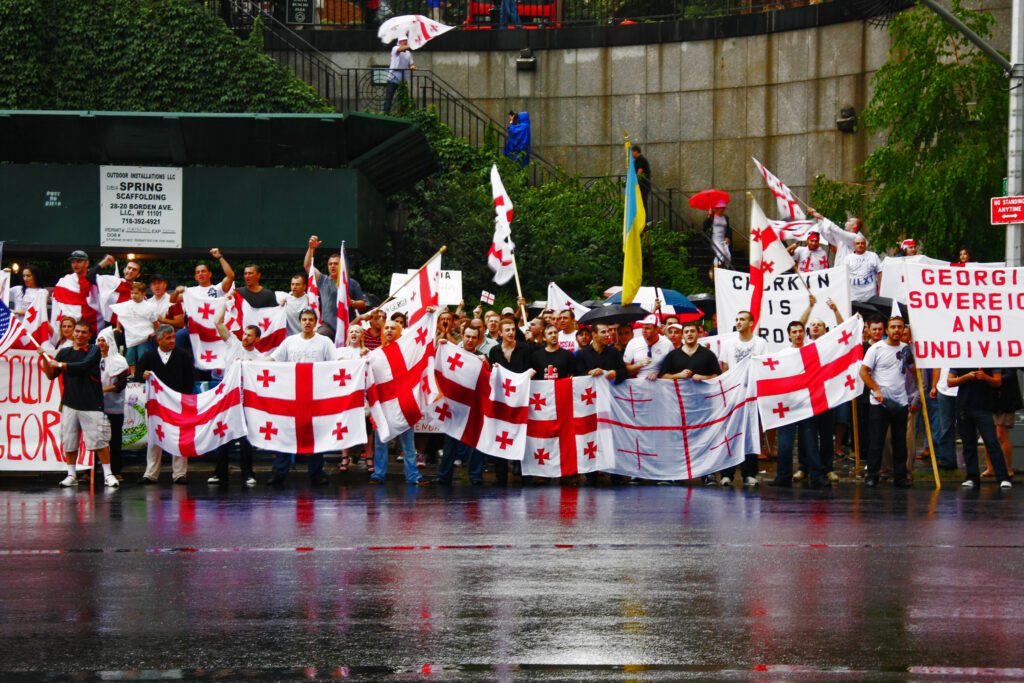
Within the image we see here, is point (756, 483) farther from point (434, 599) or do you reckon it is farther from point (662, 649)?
point (662, 649)

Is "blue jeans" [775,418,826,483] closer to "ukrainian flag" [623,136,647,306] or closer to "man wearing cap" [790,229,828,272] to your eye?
"ukrainian flag" [623,136,647,306]

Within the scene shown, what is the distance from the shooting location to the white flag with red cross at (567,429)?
1681 centimetres

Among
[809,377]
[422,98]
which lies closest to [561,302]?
[809,377]

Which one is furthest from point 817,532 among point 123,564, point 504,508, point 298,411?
point 298,411

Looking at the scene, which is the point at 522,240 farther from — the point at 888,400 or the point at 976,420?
the point at 976,420

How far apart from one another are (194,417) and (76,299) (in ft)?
9.75

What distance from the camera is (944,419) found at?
1723cm

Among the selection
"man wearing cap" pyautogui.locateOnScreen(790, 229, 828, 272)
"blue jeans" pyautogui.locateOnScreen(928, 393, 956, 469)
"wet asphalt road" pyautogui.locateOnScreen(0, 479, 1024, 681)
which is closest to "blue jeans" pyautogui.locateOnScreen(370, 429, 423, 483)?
"wet asphalt road" pyautogui.locateOnScreen(0, 479, 1024, 681)

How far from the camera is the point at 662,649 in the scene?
25.3 feet

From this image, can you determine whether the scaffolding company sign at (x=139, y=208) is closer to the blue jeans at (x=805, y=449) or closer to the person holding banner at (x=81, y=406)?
the person holding banner at (x=81, y=406)

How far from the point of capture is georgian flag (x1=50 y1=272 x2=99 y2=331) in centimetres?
1869

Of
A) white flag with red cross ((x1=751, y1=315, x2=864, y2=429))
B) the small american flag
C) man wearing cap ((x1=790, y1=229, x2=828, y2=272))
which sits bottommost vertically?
white flag with red cross ((x1=751, y1=315, x2=864, y2=429))

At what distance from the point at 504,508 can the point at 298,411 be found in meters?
3.70

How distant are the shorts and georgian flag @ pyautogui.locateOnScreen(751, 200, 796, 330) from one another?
775 centimetres
